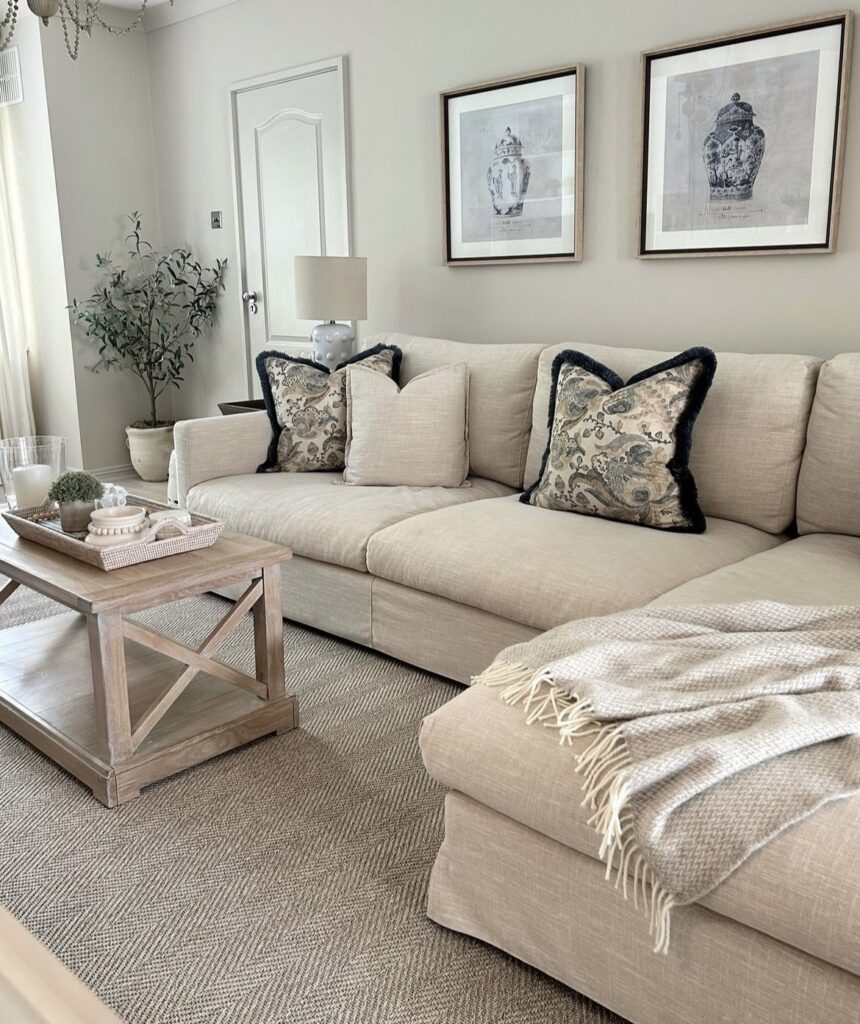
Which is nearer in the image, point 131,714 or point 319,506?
point 131,714

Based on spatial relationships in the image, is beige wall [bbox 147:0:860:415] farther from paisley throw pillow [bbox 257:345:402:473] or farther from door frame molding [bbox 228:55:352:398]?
paisley throw pillow [bbox 257:345:402:473]

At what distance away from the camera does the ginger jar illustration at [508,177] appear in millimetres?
3527

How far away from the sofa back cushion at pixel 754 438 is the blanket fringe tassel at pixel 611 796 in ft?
4.37

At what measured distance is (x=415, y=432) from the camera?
3.16m

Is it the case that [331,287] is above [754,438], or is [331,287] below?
above

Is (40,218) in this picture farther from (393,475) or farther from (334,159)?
(393,475)

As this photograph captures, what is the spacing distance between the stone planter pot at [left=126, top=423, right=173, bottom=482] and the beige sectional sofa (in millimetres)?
1884

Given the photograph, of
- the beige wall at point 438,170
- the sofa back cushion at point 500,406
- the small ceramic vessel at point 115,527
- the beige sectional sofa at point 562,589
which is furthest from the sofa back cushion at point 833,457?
the small ceramic vessel at point 115,527

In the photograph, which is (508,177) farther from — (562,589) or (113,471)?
(113,471)

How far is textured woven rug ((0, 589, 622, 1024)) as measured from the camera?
59.2 inches

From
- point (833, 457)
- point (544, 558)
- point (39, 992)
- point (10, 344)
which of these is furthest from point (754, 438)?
point (10, 344)

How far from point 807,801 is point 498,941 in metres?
0.62

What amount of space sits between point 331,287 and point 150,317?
5.77ft

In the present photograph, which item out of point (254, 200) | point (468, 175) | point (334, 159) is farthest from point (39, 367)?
point (468, 175)
